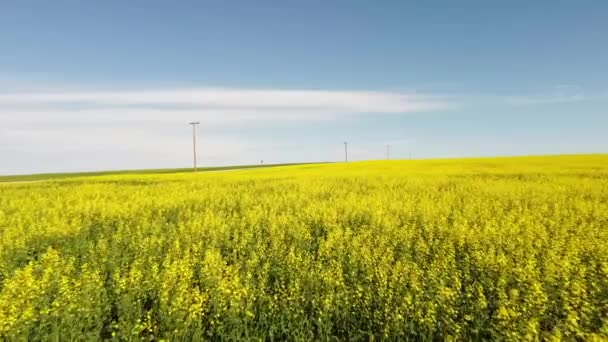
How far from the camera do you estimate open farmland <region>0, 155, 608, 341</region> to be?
5102mm

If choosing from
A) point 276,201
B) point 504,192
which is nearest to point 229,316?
point 276,201

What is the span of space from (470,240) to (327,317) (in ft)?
17.1

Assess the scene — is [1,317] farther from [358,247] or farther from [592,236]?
[592,236]

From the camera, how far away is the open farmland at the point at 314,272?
16.7 feet

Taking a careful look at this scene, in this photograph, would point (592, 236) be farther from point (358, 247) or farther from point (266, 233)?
point (266, 233)

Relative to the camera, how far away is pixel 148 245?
30.4 feet

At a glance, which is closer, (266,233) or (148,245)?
(148,245)

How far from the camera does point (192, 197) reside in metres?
18.5

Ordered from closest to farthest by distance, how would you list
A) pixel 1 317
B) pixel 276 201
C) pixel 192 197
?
pixel 1 317 < pixel 276 201 < pixel 192 197

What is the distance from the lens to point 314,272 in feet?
22.1

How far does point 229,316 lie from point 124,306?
181cm

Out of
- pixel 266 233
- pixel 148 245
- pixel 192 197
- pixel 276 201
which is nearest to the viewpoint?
pixel 148 245

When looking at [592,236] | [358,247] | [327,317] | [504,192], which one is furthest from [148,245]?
[504,192]

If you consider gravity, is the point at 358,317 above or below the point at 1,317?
below
